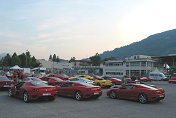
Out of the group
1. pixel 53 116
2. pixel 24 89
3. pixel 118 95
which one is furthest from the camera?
pixel 118 95

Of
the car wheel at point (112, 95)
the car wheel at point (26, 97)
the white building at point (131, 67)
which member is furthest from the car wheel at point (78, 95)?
the white building at point (131, 67)

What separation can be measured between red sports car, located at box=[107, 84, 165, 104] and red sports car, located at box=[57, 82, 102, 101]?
5.10ft

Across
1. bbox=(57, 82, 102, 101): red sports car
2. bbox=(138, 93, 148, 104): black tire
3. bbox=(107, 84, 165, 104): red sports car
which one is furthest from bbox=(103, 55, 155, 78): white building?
bbox=(57, 82, 102, 101): red sports car

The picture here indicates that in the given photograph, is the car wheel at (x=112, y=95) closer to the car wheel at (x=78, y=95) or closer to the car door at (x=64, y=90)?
the car wheel at (x=78, y=95)

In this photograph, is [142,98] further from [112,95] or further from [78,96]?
[78,96]

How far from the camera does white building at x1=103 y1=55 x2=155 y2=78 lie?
199 feet

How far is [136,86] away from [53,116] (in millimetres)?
6539

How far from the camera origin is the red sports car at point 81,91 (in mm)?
11609

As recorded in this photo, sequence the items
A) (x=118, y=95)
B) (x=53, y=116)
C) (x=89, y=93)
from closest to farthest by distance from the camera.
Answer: (x=53, y=116), (x=89, y=93), (x=118, y=95)

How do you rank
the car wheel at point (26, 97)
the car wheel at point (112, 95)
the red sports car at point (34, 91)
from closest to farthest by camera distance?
the red sports car at point (34, 91), the car wheel at point (26, 97), the car wheel at point (112, 95)

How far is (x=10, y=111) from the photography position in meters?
8.17

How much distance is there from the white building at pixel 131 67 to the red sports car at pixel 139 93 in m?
47.8

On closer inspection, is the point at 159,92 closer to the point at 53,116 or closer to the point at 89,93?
the point at 89,93

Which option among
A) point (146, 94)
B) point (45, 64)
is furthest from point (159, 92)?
point (45, 64)
